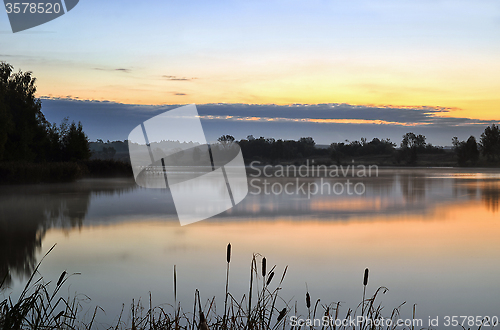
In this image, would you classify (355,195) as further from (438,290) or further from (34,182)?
(34,182)

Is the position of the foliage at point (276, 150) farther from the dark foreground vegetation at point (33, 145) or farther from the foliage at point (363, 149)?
the dark foreground vegetation at point (33, 145)

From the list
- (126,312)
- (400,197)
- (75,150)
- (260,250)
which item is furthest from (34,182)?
(126,312)

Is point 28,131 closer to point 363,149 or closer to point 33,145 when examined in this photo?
point 33,145

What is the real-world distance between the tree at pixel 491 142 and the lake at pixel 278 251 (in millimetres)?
46686

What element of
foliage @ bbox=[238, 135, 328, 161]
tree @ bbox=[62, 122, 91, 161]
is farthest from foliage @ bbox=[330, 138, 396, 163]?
tree @ bbox=[62, 122, 91, 161]

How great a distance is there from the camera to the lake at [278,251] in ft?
13.5

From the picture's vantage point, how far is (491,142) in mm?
52031

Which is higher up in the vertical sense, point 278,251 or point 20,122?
point 20,122

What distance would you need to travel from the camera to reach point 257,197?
13.0 meters

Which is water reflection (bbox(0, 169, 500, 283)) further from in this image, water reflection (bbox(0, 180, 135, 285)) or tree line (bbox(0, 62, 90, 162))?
tree line (bbox(0, 62, 90, 162))

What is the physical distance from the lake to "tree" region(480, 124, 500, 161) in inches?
1838

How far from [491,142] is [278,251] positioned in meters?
53.9

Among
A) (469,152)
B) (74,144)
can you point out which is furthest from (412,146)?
(74,144)

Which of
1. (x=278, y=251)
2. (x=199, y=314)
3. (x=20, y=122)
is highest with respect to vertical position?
(x=20, y=122)
